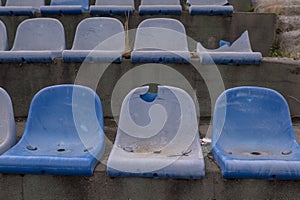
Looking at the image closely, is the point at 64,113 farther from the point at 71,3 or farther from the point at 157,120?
the point at 71,3

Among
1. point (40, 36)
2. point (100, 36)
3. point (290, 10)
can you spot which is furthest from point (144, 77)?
point (290, 10)

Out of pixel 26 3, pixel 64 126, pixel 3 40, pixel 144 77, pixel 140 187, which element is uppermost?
pixel 26 3

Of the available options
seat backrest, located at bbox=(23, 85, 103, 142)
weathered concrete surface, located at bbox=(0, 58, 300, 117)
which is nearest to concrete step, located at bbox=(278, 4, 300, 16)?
weathered concrete surface, located at bbox=(0, 58, 300, 117)

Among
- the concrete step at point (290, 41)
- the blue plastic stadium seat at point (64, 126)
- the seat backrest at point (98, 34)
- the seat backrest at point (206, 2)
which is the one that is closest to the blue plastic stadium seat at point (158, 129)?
the blue plastic stadium seat at point (64, 126)

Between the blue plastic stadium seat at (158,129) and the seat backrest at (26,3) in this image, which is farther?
the seat backrest at (26,3)

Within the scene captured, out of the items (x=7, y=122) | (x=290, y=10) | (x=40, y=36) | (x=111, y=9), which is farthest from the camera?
(x=290, y=10)

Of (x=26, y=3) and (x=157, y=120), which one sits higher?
(x=26, y=3)

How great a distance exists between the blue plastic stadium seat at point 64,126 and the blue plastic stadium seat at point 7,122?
6 cm

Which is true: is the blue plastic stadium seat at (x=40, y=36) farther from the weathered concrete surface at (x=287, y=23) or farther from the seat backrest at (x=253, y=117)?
the weathered concrete surface at (x=287, y=23)

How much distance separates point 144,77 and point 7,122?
0.93m

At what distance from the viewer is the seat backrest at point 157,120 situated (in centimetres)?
191

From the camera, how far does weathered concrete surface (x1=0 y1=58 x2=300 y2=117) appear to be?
2.49 meters

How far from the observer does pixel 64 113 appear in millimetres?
2045

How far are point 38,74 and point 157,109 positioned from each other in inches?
38.5
